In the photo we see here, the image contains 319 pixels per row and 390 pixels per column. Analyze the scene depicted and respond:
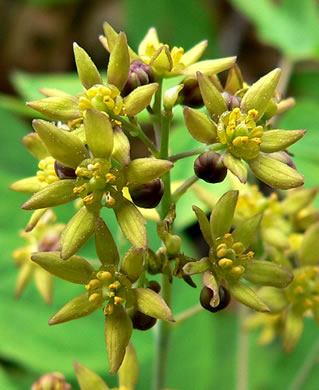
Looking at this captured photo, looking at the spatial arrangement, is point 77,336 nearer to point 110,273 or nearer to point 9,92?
point 110,273

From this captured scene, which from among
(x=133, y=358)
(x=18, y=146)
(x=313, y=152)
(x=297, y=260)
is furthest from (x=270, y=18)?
(x=133, y=358)

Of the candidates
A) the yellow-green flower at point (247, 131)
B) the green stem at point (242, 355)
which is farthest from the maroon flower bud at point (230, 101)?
the green stem at point (242, 355)

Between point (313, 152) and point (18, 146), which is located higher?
point (313, 152)

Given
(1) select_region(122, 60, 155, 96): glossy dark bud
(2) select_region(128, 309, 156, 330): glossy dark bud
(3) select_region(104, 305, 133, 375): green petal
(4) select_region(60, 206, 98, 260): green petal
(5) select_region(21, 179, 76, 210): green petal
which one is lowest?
(3) select_region(104, 305, 133, 375): green petal

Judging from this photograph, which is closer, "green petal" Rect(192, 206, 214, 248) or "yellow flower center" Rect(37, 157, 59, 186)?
"green petal" Rect(192, 206, 214, 248)

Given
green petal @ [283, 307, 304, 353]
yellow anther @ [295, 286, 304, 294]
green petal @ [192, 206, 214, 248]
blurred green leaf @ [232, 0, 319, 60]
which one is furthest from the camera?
blurred green leaf @ [232, 0, 319, 60]

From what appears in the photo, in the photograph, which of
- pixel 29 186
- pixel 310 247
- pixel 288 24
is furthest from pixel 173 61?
pixel 288 24

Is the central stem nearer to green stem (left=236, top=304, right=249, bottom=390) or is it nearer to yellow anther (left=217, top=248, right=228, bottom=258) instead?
yellow anther (left=217, top=248, right=228, bottom=258)

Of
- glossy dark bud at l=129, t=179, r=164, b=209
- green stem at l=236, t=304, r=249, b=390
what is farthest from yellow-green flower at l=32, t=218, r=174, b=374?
green stem at l=236, t=304, r=249, b=390

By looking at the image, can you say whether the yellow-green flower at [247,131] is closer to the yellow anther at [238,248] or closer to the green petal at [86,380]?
the yellow anther at [238,248]
